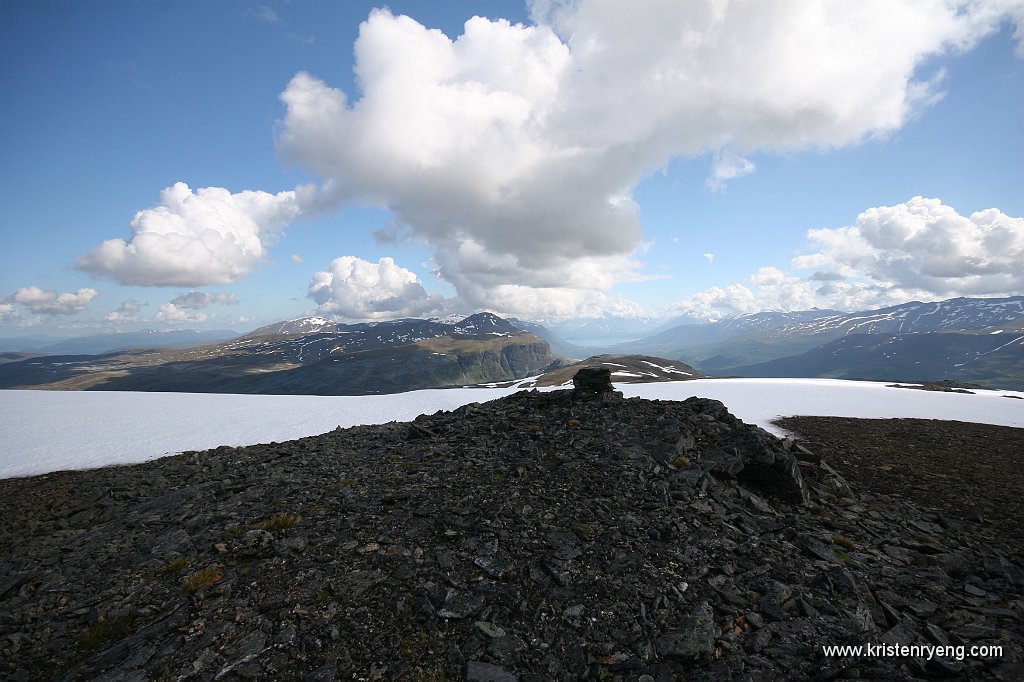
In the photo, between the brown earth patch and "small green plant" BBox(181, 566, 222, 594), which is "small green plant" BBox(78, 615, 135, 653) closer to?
"small green plant" BBox(181, 566, 222, 594)

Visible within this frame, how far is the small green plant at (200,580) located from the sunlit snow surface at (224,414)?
15.2 meters

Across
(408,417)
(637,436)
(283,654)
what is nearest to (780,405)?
(637,436)

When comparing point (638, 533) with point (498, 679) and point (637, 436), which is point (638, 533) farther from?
point (637, 436)

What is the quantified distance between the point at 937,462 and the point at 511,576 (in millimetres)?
21320

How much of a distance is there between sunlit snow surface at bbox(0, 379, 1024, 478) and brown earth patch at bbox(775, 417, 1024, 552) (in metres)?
4.03

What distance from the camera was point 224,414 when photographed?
2872 centimetres

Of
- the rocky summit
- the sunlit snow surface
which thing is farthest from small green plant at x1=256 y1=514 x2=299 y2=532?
the sunlit snow surface

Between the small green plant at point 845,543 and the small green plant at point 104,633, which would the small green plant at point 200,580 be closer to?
the small green plant at point 104,633

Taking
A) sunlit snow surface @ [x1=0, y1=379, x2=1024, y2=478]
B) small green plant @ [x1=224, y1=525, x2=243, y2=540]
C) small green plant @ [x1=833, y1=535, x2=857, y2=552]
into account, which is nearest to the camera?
small green plant @ [x1=224, y1=525, x2=243, y2=540]

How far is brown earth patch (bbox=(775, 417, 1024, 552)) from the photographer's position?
13.1 metres

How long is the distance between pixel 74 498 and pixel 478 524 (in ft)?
48.6

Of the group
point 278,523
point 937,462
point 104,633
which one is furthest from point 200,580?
point 937,462

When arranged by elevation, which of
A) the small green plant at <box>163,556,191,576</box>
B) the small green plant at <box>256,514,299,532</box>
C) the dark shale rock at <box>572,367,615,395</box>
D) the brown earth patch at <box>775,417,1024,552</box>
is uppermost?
the dark shale rock at <box>572,367,615,395</box>

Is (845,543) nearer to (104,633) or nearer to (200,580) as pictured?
(200,580)
